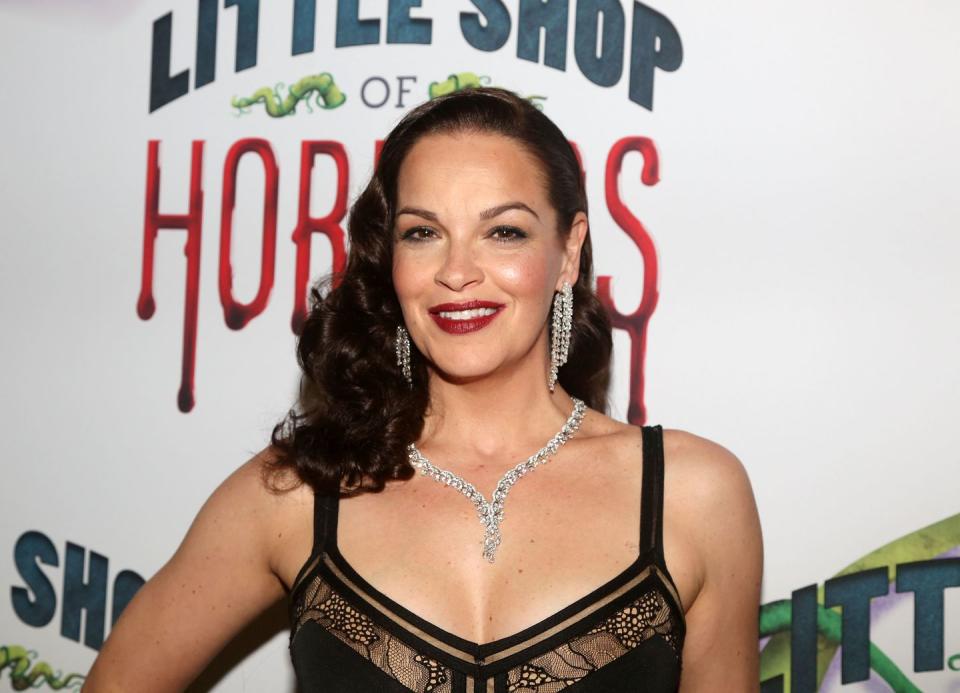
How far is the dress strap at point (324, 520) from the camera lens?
1901 mm

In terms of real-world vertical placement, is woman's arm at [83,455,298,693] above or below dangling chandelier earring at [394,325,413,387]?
below

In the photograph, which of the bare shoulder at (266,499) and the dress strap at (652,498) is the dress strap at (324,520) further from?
the dress strap at (652,498)

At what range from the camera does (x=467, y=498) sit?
1.92 metres

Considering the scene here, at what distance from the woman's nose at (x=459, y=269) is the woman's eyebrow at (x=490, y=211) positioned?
5 centimetres

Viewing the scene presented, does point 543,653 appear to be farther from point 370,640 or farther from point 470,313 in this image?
point 470,313

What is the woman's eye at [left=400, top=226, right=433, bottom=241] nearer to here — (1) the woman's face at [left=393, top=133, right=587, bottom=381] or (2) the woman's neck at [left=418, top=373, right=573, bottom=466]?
(1) the woman's face at [left=393, top=133, right=587, bottom=381]

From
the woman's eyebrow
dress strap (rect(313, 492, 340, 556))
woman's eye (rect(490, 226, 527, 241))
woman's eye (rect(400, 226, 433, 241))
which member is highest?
the woman's eyebrow

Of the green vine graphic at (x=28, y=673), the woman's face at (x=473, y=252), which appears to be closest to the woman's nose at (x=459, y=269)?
the woman's face at (x=473, y=252)

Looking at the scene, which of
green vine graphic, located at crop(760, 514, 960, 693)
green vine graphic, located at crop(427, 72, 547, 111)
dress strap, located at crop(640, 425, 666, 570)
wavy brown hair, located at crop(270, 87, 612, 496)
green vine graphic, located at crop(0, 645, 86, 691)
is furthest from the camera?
green vine graphic, located at crop(0, 645, 86, 691)

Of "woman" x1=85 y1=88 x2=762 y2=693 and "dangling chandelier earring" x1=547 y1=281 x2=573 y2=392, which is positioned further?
"dangling chandelier earring" x1=547 y1=281 x2=573 y2=392

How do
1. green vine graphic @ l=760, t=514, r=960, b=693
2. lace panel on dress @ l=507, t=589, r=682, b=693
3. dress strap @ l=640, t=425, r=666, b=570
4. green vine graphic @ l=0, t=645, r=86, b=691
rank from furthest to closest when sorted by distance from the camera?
green vine graphic @ l=0, t=645, r=86, b=691, green vine graphic @ l=760, t=514, r=960, b=693, dress strap @ l=640, t=425, r=666, b=570, lace panel on dress @ l=507, t=589, r=682, b=693

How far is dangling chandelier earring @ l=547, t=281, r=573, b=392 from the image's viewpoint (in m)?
2.00

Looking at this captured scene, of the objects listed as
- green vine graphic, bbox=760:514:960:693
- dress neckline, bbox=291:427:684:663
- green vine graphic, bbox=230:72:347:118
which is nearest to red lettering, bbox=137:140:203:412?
green vine graphic, bbox=230:72:347:118

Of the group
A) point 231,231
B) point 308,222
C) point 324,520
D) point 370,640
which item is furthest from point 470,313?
point 231,231
